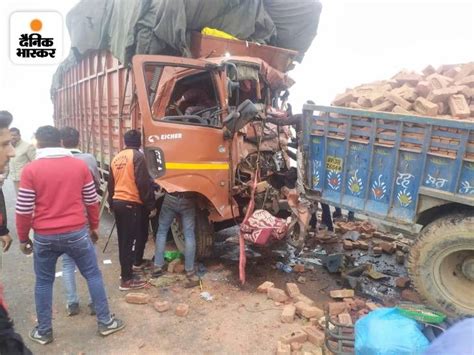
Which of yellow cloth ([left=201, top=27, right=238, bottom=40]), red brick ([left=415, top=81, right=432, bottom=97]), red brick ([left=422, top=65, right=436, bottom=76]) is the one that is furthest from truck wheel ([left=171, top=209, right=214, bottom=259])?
red brick ([left=422, top=65, right=436, bottom=76])

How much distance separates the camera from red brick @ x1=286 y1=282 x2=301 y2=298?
405 cm

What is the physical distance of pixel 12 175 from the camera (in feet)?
20.3

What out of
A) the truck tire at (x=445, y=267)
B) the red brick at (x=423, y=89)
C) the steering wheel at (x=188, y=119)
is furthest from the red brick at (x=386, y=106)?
the steering wheel at (x=188, y=119)

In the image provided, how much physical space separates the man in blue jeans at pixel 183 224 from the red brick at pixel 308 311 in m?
1.23

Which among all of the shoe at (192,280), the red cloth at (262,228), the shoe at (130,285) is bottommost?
the shoe at (130,285)

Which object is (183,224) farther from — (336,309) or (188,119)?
(336,309)

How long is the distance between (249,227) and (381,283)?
1.71m

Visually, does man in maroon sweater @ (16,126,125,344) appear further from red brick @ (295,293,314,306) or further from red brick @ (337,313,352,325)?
red brick @ (337,313,352,325)

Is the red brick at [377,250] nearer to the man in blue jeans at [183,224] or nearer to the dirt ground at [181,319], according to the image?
the dirt ground at [181,319]

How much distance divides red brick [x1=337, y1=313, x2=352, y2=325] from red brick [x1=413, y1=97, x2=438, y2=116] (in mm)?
1947

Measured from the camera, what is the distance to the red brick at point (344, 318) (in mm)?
3441

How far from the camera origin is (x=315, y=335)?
10.6 ft

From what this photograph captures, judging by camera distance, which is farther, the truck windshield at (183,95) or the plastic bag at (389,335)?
the truck windshield at (183,95)

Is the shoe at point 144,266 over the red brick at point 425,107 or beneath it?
beneath
